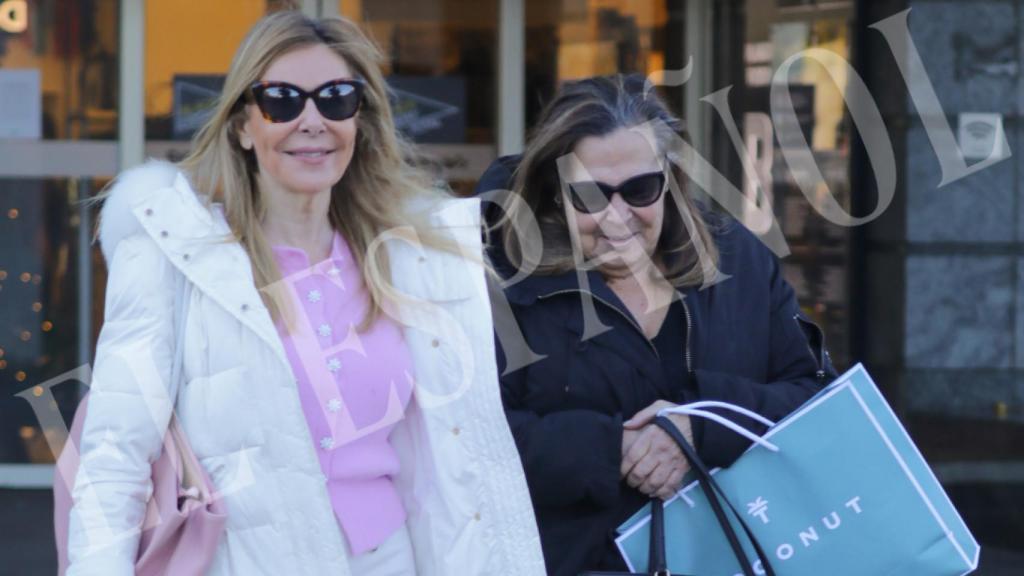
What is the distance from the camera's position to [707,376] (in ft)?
9.51

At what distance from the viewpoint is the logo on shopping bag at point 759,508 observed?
109 inches

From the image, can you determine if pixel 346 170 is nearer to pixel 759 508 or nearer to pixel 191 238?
pixel 191 238

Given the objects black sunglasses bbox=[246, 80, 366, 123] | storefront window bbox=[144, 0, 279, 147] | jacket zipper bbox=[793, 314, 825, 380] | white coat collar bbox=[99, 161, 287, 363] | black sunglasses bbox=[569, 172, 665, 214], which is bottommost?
jacket zipper bbox=[793, 314, 825, 380]

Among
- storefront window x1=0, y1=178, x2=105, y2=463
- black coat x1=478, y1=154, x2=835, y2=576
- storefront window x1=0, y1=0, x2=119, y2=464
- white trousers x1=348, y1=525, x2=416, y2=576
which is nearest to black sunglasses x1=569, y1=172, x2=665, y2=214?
black coat x1=478, y1=154, x2=835, y2=576

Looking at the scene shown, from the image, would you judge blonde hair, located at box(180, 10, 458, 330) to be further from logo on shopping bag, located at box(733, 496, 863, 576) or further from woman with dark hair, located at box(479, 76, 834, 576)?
logo on shopping bag, located at box(733, 496, 863, 576)

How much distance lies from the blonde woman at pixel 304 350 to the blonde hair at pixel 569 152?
0.15 m

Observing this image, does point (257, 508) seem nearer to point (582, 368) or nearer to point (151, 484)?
point (151, 484)

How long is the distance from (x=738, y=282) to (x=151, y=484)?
1.18 meters

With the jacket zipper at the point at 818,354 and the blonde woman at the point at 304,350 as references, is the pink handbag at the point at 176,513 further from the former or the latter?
the jacket zipper at the point at 818,354

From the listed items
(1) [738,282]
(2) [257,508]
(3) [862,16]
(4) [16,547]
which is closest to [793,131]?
(3) [862,16]

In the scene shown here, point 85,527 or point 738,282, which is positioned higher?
point 738,282

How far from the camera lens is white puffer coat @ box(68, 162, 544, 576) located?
256 centimetres

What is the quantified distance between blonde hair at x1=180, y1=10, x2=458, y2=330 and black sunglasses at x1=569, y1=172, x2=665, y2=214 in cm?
26

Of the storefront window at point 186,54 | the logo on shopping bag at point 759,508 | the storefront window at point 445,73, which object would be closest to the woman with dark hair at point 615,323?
the logo on shopping bag at point 759,508
